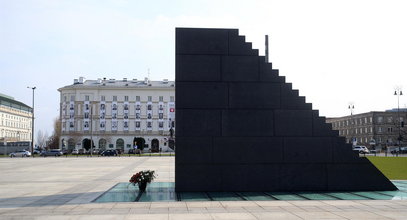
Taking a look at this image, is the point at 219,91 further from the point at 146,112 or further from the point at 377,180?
the point at 146,112

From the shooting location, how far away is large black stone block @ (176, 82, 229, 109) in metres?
17.3

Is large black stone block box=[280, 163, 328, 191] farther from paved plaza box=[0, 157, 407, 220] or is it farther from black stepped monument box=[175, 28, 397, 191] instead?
paved plaza box=[0, 157, 407, 220]

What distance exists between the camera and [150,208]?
511 inches

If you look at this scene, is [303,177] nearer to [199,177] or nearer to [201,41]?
[199,177]

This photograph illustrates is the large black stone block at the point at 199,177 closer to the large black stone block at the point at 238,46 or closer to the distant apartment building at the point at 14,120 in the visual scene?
the large black stone block at the point at 238,46

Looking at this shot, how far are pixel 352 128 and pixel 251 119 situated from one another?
118 m

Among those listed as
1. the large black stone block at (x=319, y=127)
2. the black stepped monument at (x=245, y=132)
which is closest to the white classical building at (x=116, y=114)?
the black stepped monument at (x=245, y=132)

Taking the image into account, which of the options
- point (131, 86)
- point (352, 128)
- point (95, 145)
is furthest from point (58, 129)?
point (352, 128)

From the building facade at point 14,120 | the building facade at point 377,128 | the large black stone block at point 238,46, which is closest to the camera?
the large black stone block at point 238,46

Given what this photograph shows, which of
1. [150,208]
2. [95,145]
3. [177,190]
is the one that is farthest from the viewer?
[95,145]

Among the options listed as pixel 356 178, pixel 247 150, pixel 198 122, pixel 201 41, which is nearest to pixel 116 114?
pixel 201 41

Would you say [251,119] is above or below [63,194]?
above

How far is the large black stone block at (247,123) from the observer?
679 inches

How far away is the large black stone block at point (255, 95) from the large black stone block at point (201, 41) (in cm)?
176
